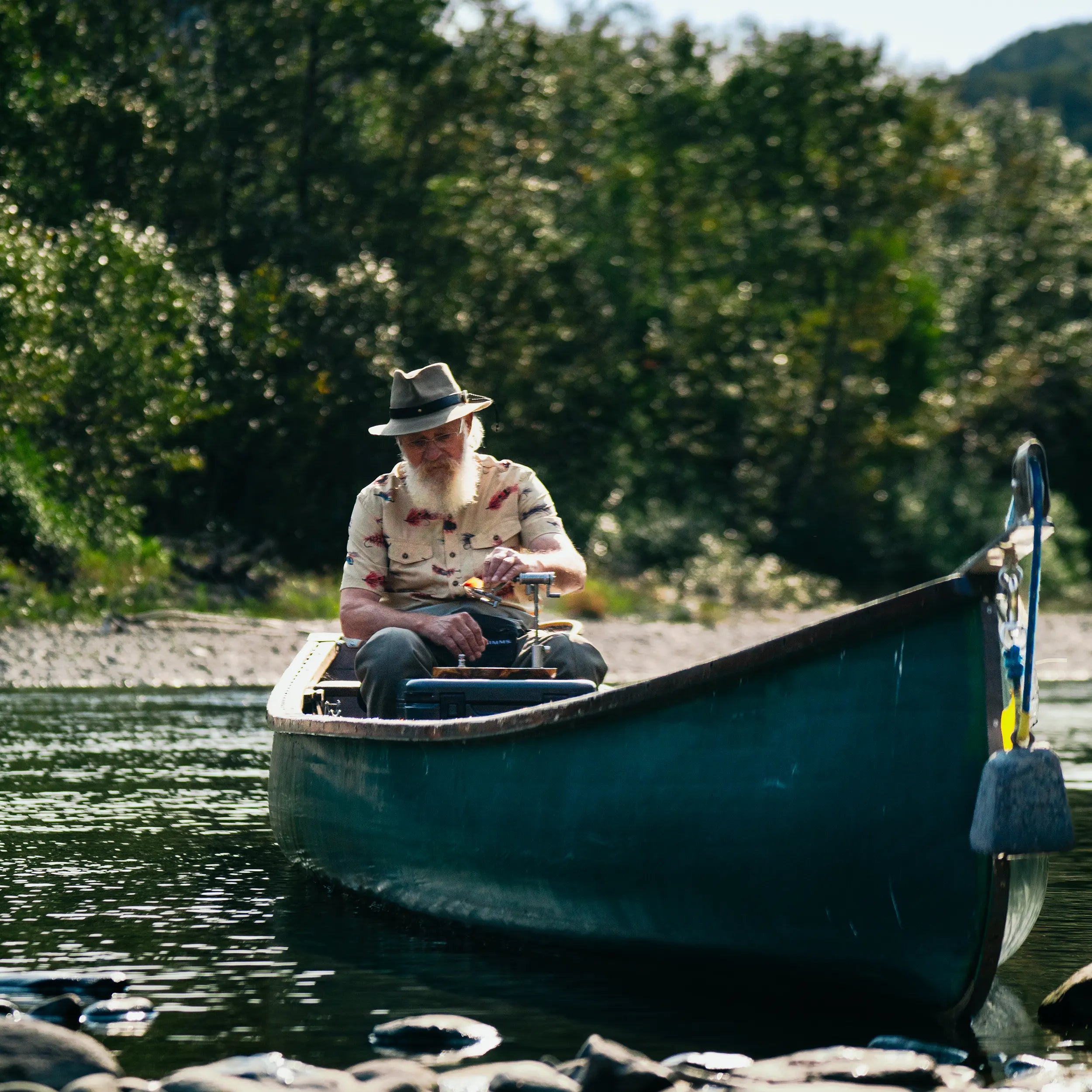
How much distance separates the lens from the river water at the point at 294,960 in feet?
16.5

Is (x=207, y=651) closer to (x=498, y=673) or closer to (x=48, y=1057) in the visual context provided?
(x=498, y=673)

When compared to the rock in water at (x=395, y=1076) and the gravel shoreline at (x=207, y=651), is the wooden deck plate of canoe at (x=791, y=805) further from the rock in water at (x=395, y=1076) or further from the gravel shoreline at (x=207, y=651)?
the gravel shoreline at (x=207, y=651)

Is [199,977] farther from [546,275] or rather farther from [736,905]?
[546,275]

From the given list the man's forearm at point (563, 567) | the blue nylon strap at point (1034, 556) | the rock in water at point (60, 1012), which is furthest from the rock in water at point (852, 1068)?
the man's forearm at point (563, 567)

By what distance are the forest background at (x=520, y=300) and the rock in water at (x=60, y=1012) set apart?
16180 mm

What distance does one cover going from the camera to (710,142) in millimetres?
41062

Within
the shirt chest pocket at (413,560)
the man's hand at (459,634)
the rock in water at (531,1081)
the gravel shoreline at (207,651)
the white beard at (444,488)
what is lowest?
the gravel shoreline at (207,651)

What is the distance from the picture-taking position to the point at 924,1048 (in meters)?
4.73

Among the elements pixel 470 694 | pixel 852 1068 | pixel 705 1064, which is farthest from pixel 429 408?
pixel 852 1068

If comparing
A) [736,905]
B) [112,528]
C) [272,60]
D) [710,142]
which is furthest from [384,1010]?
[710,142]

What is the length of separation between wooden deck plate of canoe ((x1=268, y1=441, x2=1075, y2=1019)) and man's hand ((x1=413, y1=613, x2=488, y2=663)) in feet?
2.47

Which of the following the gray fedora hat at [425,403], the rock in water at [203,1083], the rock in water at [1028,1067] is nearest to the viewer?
the rock in water at [203,1083]

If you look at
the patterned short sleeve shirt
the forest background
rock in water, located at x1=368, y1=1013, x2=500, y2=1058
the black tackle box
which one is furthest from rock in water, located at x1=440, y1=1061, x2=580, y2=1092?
the forest background

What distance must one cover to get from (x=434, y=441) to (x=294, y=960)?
6.39ft
